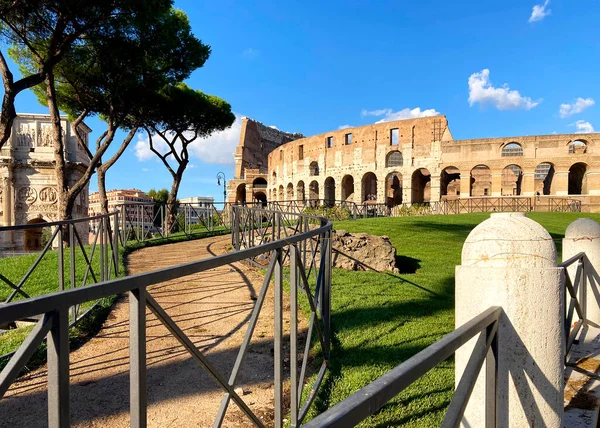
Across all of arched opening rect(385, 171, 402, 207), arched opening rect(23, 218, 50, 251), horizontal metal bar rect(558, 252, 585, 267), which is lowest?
arched opening rect(23, 218, 50, 251)

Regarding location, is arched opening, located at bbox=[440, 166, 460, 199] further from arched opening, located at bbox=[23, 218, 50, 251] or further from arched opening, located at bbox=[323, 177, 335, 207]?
arched opening, located at bbox=[23, 218, 50, 251]

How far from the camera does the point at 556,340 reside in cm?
161

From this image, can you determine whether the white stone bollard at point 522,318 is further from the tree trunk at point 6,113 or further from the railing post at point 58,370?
the tree trunk at point 6,113

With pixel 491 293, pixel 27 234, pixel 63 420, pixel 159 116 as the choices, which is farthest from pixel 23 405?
pixel 27 234

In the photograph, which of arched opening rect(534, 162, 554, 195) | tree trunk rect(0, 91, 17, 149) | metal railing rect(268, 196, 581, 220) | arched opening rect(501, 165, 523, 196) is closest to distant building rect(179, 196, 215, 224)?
tree trunk rect(0, 91, 17, 149)

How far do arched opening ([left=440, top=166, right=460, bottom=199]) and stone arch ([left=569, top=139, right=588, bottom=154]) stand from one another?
23.7ft

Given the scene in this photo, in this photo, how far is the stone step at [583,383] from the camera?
2.17 meters

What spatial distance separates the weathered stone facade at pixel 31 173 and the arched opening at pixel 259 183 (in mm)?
22741

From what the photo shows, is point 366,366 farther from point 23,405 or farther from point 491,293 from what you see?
point 23,405

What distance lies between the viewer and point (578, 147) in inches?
1020

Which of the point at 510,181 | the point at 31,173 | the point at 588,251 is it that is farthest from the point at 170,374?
the point at 510,181

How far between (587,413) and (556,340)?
1040 mm

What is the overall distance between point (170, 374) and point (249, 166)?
4248 centimetres

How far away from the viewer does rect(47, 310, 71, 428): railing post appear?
0.84 m
